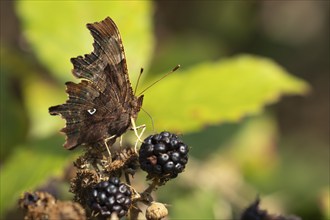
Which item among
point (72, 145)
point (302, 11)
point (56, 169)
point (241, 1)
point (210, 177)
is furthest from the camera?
point (302, 11)

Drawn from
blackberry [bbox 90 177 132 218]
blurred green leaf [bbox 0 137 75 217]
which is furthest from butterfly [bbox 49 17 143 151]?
blurred green leaf [bbox 0 137 75 217]

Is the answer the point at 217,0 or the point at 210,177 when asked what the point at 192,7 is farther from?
the point at 210,177

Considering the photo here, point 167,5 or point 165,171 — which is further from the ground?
point 167,5

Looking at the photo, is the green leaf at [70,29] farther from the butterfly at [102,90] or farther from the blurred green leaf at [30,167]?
Answer: the butterfly at [102,90]

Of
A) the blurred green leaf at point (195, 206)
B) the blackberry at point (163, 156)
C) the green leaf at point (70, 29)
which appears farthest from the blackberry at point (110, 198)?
the green leaf at point (70, 29)

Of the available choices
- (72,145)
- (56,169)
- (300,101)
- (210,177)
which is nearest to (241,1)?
(300,101)

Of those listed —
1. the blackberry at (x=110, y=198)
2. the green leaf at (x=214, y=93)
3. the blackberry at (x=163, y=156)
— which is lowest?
the blackberry at (x=110, y=198)
